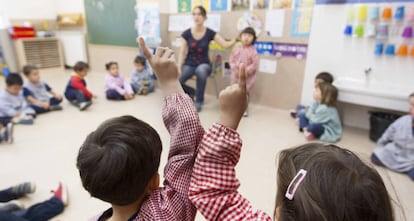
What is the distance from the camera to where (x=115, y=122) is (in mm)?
611

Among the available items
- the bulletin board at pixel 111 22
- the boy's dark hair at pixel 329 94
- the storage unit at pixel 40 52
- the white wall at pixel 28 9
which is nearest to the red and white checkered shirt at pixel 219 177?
the boy's dark hair at pixel 329 94

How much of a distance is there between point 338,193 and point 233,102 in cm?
23

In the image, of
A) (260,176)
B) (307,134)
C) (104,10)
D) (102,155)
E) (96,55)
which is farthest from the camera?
(96,55)

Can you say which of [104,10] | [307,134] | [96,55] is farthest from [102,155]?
[96,55]

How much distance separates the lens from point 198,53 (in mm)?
3191

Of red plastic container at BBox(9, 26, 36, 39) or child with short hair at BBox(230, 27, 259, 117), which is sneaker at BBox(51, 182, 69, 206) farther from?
red plastic container at BBox(9, 26, 36, 39)

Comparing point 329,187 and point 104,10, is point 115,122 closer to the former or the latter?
point 329,187

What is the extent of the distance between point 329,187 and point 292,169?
9 cm

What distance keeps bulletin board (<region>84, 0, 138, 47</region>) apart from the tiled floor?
4.63ft

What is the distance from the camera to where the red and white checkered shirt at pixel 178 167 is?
605 mm

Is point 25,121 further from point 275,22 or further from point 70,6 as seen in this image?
point 70,6

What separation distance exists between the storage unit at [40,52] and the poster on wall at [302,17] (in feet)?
15.0

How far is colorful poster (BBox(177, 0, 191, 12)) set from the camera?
3530 millimetres

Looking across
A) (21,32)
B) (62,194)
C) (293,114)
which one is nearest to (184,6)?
(293,114)
